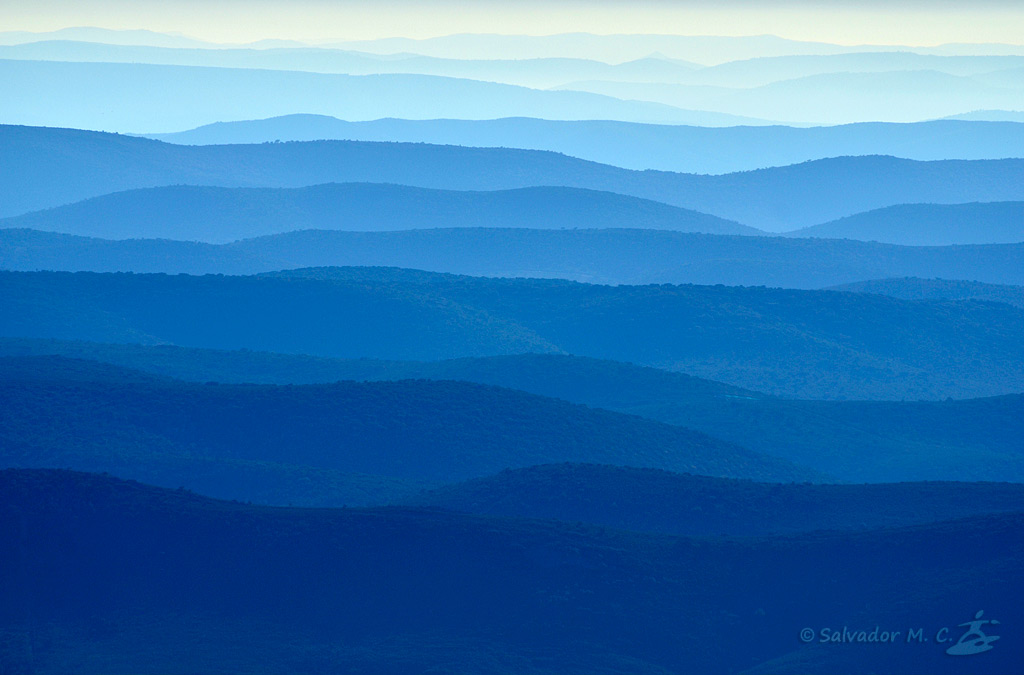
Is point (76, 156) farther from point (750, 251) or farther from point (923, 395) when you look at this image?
point (923, 395)

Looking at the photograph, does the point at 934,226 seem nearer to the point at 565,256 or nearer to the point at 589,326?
the point at 565,256

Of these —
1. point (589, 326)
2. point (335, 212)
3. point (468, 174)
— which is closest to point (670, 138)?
point (468, 174)

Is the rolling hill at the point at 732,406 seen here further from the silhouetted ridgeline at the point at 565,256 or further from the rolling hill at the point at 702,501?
the silhouetted ridgeline at the point at 565,256

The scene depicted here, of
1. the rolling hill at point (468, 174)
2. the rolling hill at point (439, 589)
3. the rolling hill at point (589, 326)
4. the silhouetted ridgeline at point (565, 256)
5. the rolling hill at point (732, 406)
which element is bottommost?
the rolling hill at point (439, 589)

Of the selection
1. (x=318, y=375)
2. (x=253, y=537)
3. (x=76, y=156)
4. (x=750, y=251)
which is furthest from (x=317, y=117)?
(x=253, y=537)
